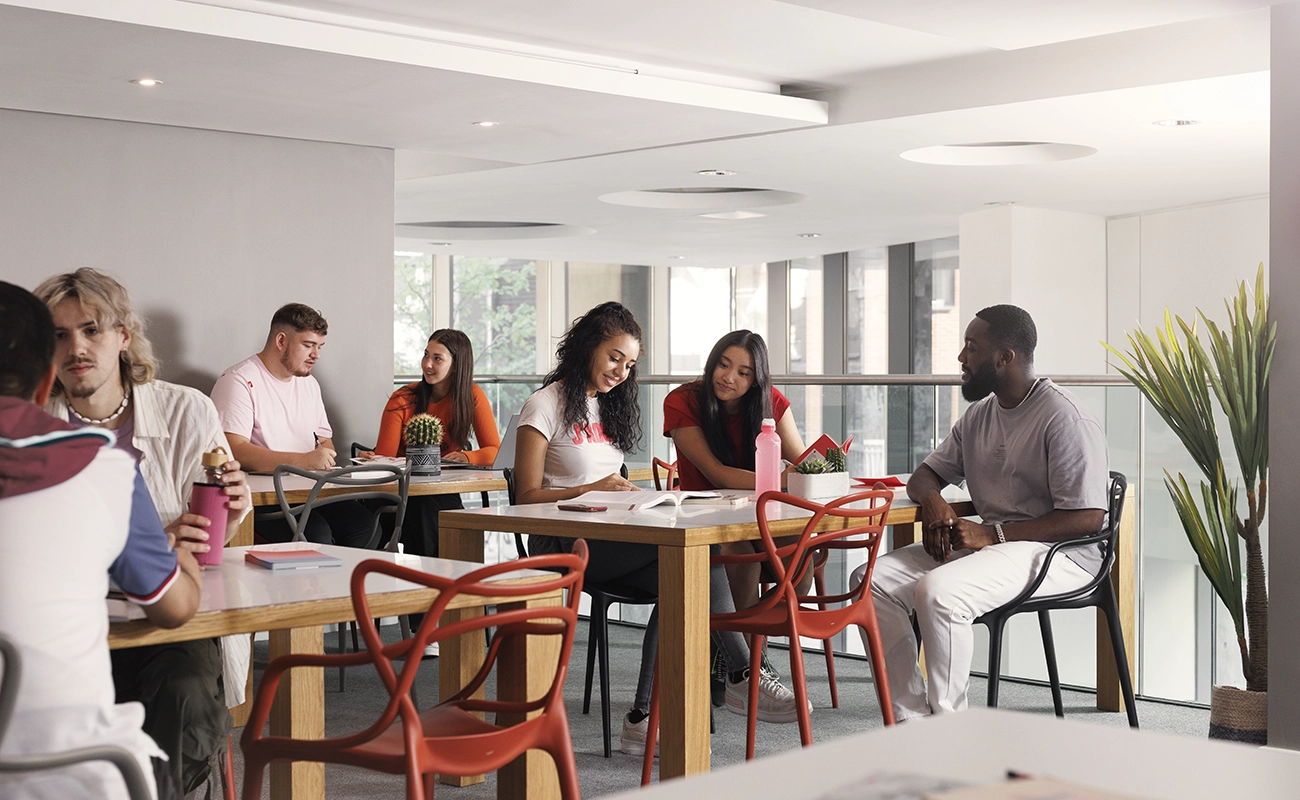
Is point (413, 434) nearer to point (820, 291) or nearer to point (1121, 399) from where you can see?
point (1121, 399)

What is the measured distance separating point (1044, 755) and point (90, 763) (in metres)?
1.14

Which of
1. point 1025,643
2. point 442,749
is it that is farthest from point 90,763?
point 1025,643

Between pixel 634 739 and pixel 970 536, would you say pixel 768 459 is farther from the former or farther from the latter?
pixel 634 739

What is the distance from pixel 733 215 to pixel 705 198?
458 mm

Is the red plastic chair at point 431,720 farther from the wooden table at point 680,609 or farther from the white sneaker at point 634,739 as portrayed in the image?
the white sneaker at point 634,739

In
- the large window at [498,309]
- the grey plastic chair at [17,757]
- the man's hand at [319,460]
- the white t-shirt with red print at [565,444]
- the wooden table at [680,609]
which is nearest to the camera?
the grey plastic chair at [17,757]

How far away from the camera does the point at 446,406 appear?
532 centimetres

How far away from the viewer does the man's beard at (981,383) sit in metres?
3.65

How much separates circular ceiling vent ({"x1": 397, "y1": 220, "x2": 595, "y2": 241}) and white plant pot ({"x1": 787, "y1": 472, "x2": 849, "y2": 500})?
610 centimetres

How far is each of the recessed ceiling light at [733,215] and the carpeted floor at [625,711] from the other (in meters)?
4.06

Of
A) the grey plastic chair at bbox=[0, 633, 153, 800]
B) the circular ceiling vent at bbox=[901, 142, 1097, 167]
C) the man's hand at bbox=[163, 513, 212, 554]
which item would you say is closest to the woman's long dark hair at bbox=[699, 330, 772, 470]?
the man's hand at bbox=[163, 513, 212, 554]

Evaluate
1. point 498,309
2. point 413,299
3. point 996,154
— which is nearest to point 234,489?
point 996,154

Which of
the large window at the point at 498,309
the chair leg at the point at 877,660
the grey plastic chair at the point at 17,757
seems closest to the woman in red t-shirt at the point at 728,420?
the chair leg at the point at 877,660

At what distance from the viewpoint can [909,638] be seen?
3.45m
